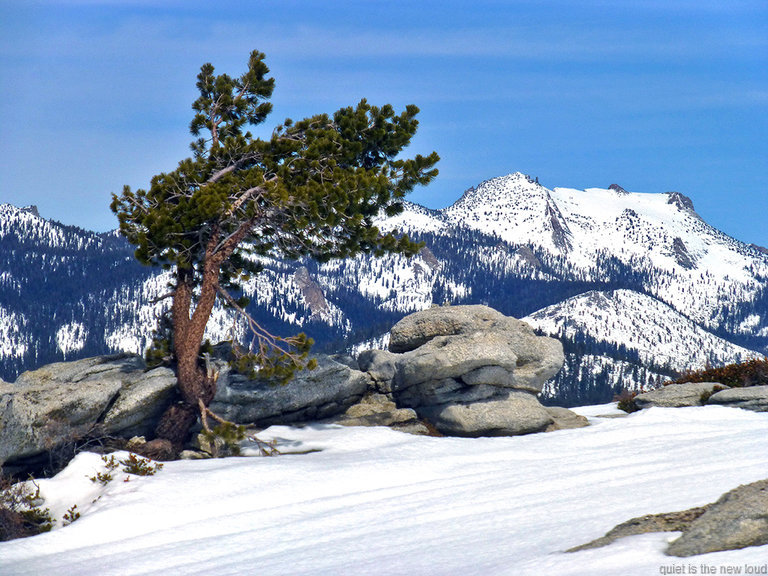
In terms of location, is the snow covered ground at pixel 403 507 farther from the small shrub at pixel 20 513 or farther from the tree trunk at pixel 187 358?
the tree trunk at pixel 187 358

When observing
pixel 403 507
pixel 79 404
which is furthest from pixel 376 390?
pixel 403 507

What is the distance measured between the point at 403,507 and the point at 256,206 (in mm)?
11671

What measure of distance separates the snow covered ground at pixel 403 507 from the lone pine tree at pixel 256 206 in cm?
488

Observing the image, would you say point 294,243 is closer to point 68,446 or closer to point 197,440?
point 197,440

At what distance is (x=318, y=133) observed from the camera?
2459 centimetres

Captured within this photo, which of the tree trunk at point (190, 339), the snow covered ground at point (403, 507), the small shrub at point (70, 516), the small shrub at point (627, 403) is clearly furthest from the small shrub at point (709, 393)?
the small shrub at point (70, 516)

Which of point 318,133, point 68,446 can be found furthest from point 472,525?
point 318,133

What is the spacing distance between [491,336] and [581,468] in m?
8.70

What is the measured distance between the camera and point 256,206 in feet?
73.7

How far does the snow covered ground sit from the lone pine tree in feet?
16.0

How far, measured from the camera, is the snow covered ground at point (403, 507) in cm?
1069

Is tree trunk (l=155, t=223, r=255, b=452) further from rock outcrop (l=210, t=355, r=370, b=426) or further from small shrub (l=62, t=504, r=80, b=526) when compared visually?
small shrub (l=62, t=504, r=80, b=526)

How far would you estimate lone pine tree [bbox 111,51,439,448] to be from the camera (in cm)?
2216

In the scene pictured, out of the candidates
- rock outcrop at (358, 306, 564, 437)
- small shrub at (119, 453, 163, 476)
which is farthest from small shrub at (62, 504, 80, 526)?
rock outcrop at (358, 306, 564, 437)
